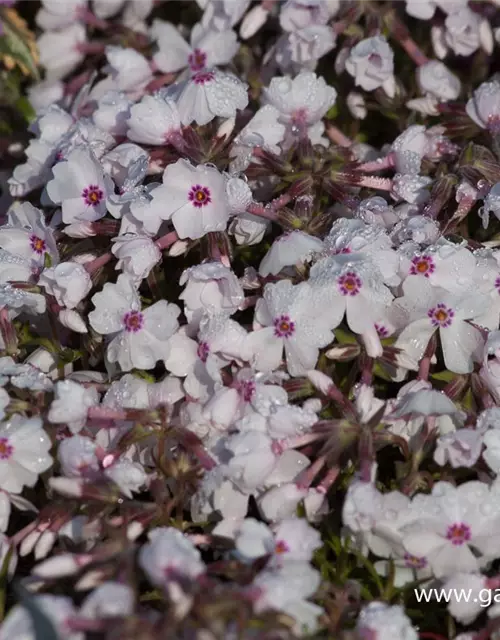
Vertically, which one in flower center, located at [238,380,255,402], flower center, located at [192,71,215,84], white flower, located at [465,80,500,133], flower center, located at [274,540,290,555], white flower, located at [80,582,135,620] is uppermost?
flower center, located at [192,71,215,84]

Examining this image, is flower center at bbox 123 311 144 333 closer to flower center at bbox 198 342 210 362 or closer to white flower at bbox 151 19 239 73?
flower center at bbox 198 342 210 362

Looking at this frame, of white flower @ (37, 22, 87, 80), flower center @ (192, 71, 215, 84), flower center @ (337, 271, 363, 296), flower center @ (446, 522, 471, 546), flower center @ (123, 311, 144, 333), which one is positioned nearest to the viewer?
flower center @ (446, 522, 471, 546)

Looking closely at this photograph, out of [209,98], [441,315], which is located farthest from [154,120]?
[441,315]

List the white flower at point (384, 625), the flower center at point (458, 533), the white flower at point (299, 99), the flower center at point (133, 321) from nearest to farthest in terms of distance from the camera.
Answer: the white flower at point (384, 625), the flower center at point (458, 533), the flower center at point (133, 321), the white flower at point (299, 99)

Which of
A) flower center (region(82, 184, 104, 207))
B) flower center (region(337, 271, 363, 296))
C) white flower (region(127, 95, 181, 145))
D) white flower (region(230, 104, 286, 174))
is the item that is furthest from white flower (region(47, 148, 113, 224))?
flower center (region(337, 271, 363, 296))

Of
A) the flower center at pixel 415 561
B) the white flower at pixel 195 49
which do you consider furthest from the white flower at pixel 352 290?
the white flower at pixel 195 49

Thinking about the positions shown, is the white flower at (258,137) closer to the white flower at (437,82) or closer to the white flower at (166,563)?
the white flower at (437,82)
